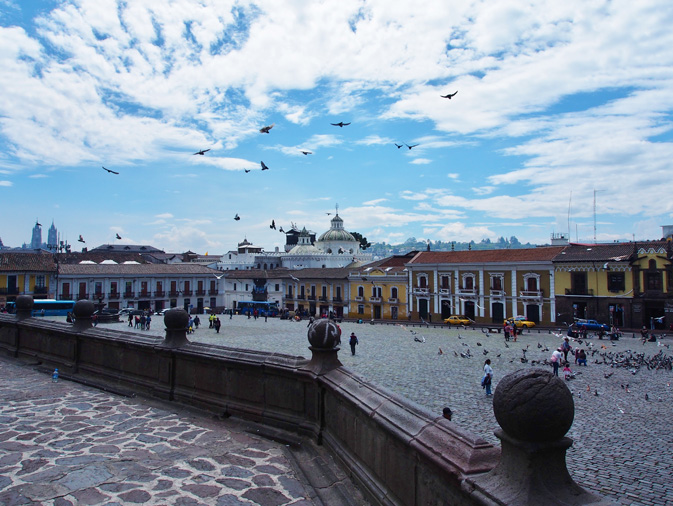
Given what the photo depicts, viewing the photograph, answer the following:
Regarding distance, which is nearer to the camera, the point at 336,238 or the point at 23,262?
the point at 23,262

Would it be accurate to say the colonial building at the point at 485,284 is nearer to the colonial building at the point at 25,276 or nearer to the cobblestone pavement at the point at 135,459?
the colonial building at the point at 25,276

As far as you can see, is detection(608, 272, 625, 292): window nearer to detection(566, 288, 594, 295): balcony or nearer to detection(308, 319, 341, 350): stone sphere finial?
detection(566, 288, 594, 295): balcony

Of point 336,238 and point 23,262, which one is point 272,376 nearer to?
point 23,262

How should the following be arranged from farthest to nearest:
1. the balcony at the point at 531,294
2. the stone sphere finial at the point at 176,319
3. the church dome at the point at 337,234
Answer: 1. the church dome at the point at 337,234
2. the balcony at the point at 531,294
3. the stone sphere finial at the point at 176,319

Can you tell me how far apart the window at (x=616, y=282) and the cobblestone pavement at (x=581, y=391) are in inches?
258

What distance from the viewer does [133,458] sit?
16.2 feet

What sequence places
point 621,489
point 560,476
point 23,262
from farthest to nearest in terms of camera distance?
point 23,262 → point 621,489 → point 560,476

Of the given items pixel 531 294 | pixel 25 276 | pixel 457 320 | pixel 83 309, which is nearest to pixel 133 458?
pixel 83 309

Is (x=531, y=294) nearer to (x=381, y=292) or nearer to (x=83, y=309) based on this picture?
(x=381, y=292)

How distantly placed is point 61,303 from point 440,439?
145ft

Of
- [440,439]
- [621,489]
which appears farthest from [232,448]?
[621,489]

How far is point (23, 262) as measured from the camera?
4834 cm

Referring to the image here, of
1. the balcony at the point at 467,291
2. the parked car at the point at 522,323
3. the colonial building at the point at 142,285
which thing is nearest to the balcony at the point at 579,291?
the parked car at the point at 522,323

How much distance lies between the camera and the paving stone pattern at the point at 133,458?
13.5 feet
